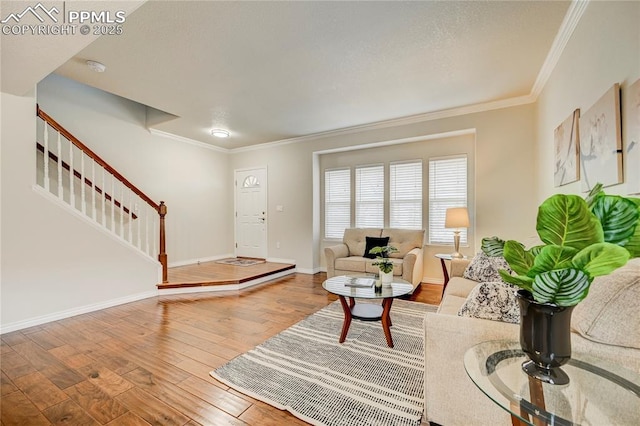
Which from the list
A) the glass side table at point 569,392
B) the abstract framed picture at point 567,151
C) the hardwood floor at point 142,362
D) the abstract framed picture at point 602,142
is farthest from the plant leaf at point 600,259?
the abstract framed picture at point 567,151

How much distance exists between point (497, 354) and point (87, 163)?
533 centimetres

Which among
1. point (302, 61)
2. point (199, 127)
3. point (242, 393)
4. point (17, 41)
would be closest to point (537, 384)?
point (242, 393)

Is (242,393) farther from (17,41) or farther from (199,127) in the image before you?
(199,127)

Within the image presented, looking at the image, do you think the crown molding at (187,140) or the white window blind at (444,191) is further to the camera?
the crown molding at (187,140)

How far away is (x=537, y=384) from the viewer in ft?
3.01

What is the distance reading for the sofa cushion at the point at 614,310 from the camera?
98 cm

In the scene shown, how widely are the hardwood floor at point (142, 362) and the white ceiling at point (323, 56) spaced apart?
2.66m

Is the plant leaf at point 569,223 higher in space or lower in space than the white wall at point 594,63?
lower

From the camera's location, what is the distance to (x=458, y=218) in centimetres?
357

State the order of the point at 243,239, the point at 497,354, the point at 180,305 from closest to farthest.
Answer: the point at 497,354, the point at 180,305, the point at 243,239

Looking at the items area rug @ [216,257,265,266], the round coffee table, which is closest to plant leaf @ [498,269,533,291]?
the round coffee table

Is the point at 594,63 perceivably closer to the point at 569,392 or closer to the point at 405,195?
the point at 569,392

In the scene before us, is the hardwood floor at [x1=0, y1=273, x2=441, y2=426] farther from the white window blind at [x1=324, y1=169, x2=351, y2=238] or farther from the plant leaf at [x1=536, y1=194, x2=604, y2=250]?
the white window blind at [x1=324, y1=169, x2=351, y2=238]

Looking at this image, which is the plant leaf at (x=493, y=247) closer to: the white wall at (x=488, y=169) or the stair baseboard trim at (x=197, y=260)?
the white wall at (x=488, y=169)
